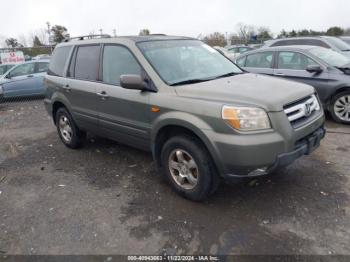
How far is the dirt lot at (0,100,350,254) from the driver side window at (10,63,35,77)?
6882mm

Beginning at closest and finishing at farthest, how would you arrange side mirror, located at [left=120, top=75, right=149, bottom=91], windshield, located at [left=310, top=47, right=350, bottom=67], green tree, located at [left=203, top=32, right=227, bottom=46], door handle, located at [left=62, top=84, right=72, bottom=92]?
side mirror, located at [left=120, top=75, right=149, bottom=91] < door handle, located at [left=62, top=84, right=72, bottom=92] < windshield, located at [left=310, top=47, right=350, bottom=67] < green tree, located at [left=203, top=32, right=227, bottom=46]

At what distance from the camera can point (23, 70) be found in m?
10.9

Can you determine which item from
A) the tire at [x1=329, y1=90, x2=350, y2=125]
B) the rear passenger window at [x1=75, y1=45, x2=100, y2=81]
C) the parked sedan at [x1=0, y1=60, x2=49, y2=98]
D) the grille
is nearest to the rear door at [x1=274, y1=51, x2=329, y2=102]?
the tire at [x1=329, y1=90, x2=350, y2=125]

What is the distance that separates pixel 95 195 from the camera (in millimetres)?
3928

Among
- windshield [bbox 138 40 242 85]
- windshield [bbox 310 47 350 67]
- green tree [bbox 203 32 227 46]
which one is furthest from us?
green tree [bbox 203 32 227 46]

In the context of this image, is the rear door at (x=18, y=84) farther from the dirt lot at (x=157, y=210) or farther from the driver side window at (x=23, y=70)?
the dirt lot at (x=157, y=210)

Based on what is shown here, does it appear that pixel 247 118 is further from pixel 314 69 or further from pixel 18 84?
pixel 18 84

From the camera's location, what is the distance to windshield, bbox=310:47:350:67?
21.3 ft

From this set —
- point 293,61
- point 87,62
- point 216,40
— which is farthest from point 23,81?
point 216,40

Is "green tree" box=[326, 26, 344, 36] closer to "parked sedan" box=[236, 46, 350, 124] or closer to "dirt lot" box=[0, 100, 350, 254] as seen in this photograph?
"parked sedan" box=[236, 46, 350, 124]

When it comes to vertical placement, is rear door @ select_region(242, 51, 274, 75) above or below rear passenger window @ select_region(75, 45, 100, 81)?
below

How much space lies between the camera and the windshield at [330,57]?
6.50 meters

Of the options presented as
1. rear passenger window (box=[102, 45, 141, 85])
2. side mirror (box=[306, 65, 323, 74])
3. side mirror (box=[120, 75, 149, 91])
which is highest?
rear passenger window (box=[102, 45, 141, 85])

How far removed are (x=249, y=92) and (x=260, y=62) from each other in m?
4.51
